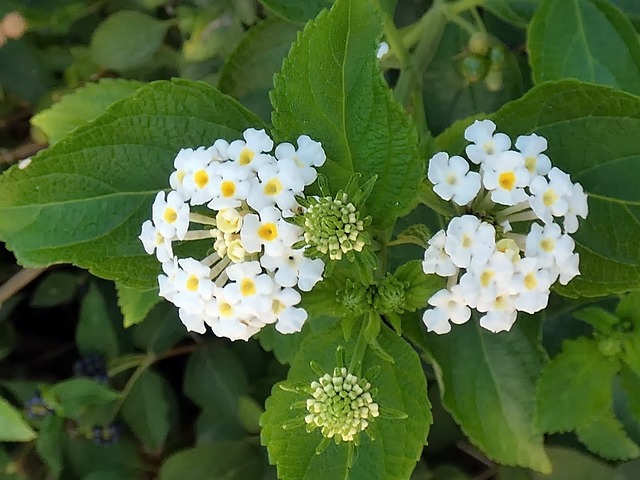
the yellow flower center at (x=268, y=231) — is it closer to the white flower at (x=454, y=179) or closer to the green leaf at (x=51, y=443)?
the white flower at (x=454, y=179)

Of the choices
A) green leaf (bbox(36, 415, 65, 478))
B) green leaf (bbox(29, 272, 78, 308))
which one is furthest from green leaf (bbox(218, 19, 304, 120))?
green leaf (bbox(36, 415, 65, 478))

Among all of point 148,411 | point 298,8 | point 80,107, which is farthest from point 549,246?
point 148,411

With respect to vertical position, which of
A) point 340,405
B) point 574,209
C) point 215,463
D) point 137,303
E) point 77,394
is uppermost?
point 574,209

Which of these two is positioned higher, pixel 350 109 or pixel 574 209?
pixel 350 109

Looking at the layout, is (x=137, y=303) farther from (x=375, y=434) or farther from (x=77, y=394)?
(x=375, y=434)

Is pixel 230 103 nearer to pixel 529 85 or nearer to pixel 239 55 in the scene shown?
pixel 239 55

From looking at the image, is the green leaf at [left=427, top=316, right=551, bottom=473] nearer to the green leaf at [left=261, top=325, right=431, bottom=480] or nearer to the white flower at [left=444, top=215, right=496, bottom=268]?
the green leaf at [left=261, top=325, right=431, bottom=480]
